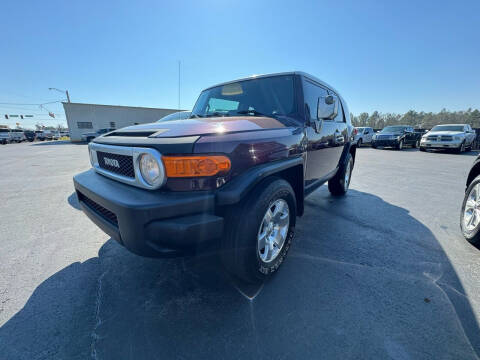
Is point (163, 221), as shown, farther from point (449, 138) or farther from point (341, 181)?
point (449, 138)

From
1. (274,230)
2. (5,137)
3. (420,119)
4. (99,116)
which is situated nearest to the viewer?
(274,230)

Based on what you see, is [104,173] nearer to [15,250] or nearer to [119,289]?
[119,289]

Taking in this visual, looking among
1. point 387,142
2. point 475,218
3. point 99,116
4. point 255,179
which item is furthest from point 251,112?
point 99,116

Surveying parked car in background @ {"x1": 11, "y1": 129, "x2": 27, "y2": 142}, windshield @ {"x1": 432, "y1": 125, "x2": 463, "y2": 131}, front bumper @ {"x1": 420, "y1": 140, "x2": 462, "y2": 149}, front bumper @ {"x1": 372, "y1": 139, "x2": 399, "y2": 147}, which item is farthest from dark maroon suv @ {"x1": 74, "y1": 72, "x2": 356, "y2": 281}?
parked car in background @ {"x1": 11, "y1": 129, "x2": 27, "y2": 142}

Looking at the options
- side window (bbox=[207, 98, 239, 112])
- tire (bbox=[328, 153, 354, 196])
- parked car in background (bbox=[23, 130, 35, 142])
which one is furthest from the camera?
parked car in background (bbox=[23, 130, 35, 142])

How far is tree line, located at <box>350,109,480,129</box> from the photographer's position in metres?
67.4

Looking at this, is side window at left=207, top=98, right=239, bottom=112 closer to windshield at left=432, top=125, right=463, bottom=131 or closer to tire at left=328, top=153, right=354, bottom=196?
tire at left=328, top=153, right=354, bottom=196

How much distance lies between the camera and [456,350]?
1.38m

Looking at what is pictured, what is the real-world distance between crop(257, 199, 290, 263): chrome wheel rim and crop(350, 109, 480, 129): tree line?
78.0m

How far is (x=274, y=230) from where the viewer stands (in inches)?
83.0

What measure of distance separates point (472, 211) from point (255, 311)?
3107 mm

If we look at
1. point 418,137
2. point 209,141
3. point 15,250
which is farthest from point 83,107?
point 418,137

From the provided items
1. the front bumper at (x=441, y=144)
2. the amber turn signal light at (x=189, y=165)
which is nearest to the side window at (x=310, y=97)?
the amber turn signal light at (x=189, y=165)

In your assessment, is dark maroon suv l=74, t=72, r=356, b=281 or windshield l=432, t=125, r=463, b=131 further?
windshield l=432, t=125, r=463, b=131
